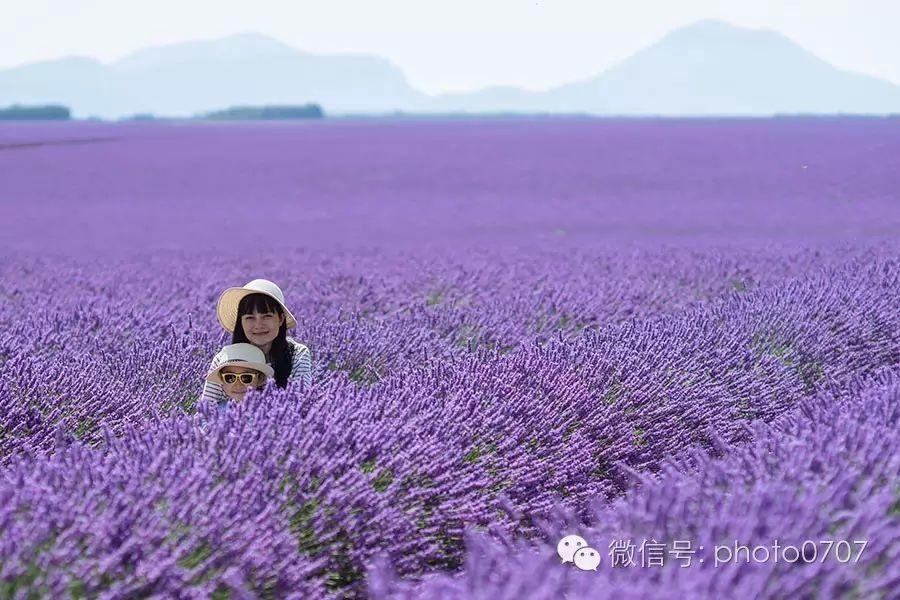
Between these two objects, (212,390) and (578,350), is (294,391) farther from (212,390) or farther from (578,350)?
(578,350)

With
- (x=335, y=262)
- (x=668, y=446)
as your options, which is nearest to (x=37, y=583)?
(x=668, y=446)

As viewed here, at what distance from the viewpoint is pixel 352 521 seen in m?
2.00

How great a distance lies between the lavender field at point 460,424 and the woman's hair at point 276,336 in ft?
0.35

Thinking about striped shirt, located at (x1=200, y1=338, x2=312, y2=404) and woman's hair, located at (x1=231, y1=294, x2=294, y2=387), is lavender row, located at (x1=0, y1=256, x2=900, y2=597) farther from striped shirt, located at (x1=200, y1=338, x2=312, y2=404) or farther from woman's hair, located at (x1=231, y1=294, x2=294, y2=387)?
woman's hair, located at (x1=231, y1=294, x2=294, y2=387)

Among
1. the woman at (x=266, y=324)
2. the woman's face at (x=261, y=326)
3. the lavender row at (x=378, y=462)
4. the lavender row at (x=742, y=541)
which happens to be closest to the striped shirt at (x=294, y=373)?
the woman at (x=266, y=324)

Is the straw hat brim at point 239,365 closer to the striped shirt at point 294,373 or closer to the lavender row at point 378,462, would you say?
the striped shirt at point 294,373

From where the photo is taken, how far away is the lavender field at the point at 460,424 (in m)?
1.62

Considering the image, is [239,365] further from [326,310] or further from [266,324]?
[326,310]

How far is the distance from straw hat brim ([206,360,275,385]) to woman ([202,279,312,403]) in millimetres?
91

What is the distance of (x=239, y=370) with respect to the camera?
311 cm

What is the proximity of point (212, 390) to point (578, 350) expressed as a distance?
113 cm

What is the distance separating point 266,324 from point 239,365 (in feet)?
0.89

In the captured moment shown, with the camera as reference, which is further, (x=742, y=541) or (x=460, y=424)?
(x=460, y=424)

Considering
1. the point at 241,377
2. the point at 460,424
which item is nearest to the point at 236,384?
the point at 241,377
